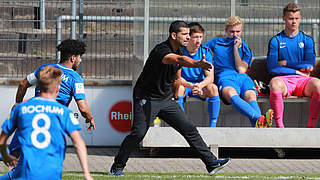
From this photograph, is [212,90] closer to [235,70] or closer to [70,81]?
[235,70]

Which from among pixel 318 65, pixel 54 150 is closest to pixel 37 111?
pixel 54 150

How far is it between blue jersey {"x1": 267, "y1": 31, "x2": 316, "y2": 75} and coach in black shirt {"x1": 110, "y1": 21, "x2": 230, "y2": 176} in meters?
2.72

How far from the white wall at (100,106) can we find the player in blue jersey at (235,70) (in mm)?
1580

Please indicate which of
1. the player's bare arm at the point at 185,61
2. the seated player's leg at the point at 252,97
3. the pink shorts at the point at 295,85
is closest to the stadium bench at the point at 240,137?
the seated player's leg at the point at 252,97

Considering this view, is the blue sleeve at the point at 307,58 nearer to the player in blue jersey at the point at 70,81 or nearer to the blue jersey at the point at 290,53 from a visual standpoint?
the blue jersey at the point at 290,53

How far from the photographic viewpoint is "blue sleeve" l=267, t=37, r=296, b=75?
32.1ft

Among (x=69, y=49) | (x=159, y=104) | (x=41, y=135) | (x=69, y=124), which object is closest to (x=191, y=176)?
(x=159, y=104)

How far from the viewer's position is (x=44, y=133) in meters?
4.51

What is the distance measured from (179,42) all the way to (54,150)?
Result: 2959 mm

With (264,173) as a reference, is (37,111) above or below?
above

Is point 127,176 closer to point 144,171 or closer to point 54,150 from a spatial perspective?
point 144,171

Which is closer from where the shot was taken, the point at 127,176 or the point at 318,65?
the point at 127,176

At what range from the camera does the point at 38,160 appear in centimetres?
450

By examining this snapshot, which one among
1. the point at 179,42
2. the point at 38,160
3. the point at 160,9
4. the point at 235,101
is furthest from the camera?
the point at 160,9
